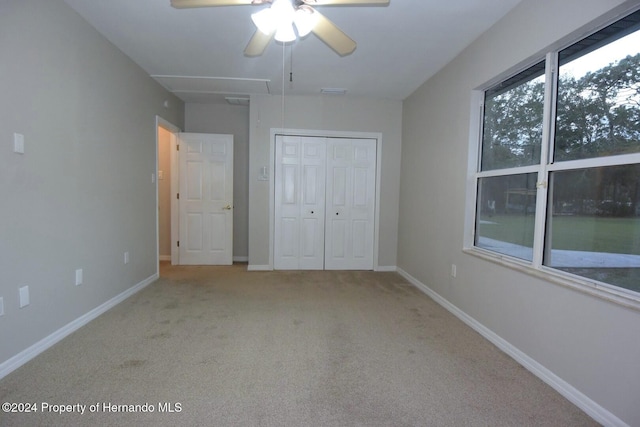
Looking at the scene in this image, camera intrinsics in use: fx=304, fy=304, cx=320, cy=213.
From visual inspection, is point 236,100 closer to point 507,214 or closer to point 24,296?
point 24,296

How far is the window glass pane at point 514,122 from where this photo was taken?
222 centimetres

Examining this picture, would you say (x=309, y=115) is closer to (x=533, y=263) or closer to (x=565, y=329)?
(x=533, y=263)

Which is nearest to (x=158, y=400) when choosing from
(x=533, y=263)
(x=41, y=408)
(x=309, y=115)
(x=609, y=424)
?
(x=41, y=408)

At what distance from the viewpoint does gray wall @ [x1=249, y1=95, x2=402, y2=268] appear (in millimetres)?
4414

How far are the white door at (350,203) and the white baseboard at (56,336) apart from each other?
8.81 feet

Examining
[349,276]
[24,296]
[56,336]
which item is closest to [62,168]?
[24,296]

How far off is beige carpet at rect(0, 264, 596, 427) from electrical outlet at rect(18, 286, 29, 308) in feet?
1.25

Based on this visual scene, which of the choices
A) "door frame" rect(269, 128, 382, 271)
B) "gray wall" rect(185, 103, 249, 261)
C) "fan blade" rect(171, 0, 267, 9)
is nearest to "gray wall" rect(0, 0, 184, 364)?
"fan blade" rect(171, 0, 267, 9)

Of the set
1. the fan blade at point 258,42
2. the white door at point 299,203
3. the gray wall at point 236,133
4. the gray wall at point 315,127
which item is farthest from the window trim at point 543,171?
the gray wall at point 236,133

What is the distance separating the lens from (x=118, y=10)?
243cm

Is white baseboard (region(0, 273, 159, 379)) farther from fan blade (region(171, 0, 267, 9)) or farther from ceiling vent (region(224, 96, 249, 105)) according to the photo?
ceiling vent (region(224, 96, 249, 105))

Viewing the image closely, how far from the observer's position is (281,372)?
1.96m

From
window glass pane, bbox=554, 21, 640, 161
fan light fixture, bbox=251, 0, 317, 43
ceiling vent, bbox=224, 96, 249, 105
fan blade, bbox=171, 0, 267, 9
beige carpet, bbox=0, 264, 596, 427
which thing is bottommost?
beige carpet, bbox=0, 264, 596, 427

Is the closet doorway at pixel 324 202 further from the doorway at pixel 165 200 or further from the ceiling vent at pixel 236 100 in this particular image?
the doorway at pixel 165 200
